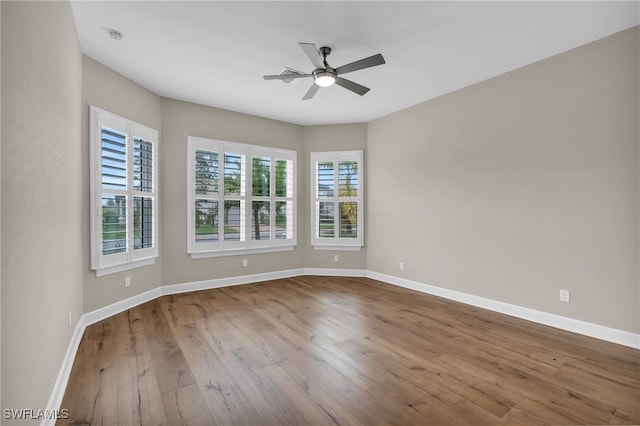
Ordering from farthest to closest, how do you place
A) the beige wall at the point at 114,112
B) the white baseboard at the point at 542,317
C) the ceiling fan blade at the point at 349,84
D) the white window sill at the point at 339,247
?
the white window sill at the point at 339,247 < the beige wall at the point at 114,112 < the ceiling fan blade at the point at 349,84 < the white baseboard at the point at 542,317

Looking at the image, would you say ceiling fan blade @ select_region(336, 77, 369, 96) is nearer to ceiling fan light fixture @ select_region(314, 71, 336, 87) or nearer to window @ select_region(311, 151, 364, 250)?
ceiling fan light fixture @ select_region(314, 71, 336, 87)

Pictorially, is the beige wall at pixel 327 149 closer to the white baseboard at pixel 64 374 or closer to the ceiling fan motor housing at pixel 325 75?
Answer: the ceiling fan motor housing at pixel 325 75

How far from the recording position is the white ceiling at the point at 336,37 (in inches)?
96.9

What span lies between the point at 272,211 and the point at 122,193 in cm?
236

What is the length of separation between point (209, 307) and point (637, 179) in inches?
185

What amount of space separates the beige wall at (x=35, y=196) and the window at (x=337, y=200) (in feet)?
12.5

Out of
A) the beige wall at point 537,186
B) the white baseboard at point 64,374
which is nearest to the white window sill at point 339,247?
the beige wall at point 537,186

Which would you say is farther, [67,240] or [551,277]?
[551,277]

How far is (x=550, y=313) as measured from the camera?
3.27 m

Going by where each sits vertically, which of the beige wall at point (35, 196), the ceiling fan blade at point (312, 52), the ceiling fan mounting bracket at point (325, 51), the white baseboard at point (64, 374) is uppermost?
the ceiling fan mounting bracket at point (325, 51)

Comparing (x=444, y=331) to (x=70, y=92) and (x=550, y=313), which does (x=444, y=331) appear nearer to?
(x=550, y=313)

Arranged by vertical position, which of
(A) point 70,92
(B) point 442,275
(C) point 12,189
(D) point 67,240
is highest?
(A) point 70,92

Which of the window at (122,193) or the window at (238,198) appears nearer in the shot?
the window at (122,193)

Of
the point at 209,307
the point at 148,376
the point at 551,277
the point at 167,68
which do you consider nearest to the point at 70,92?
the point at 167,68
